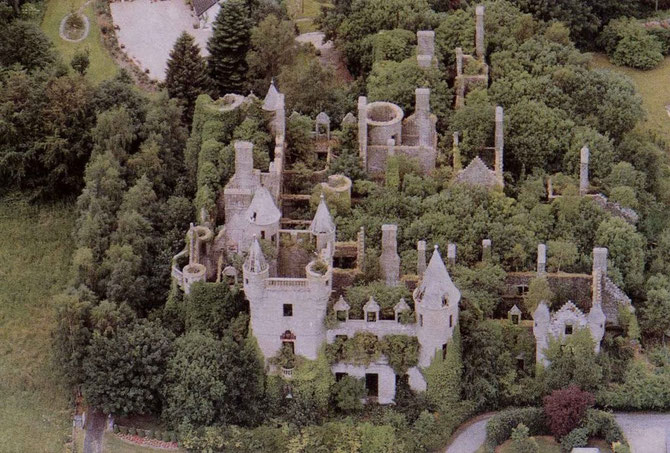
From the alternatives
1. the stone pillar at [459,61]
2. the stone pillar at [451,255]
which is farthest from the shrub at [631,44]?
the stone pillar at [451,255]

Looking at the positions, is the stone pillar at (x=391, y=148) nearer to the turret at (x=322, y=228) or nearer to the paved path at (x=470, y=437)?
the turret at (x=322, y=228)

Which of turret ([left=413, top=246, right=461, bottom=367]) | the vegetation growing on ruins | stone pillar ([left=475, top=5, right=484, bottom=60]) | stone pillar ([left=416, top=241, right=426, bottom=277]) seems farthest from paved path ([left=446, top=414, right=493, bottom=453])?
stone pillar ([left=475, top=5, right=484, bottom=60])

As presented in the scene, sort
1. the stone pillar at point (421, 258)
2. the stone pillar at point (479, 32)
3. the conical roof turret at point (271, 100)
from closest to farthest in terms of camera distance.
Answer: the stone pillar at point (421, 258), the conical roof turret at point (271, 100), the stone pillar at point (479, 32)

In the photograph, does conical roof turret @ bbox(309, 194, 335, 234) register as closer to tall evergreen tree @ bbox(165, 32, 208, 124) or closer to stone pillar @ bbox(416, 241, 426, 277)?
stone pillar @ bbox(416, 241, 426, 277)

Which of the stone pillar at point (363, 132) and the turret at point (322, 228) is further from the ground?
the stone pillar at point (363, 132)

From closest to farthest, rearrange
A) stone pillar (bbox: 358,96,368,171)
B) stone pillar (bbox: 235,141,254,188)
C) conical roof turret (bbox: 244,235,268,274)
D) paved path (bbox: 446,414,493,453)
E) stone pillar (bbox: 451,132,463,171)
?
conical roof turret (bbox: 244,235,268,274)
paved path (bbox: 446,414,493,453)
stone pillar (bbox: 235,141,254,188)
stone pillar (bbox: 358,96,368,171)
stone pillar (bbox: 451,132,463,171)

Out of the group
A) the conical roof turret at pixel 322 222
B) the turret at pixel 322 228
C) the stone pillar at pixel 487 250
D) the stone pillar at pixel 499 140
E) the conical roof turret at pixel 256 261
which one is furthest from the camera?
the stone pillar at pixel 499 140

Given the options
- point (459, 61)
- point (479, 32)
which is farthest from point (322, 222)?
point (479, 32)

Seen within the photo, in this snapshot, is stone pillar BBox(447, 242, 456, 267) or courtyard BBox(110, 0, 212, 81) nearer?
stone pillar BBox(447, 242, 456, 267)
